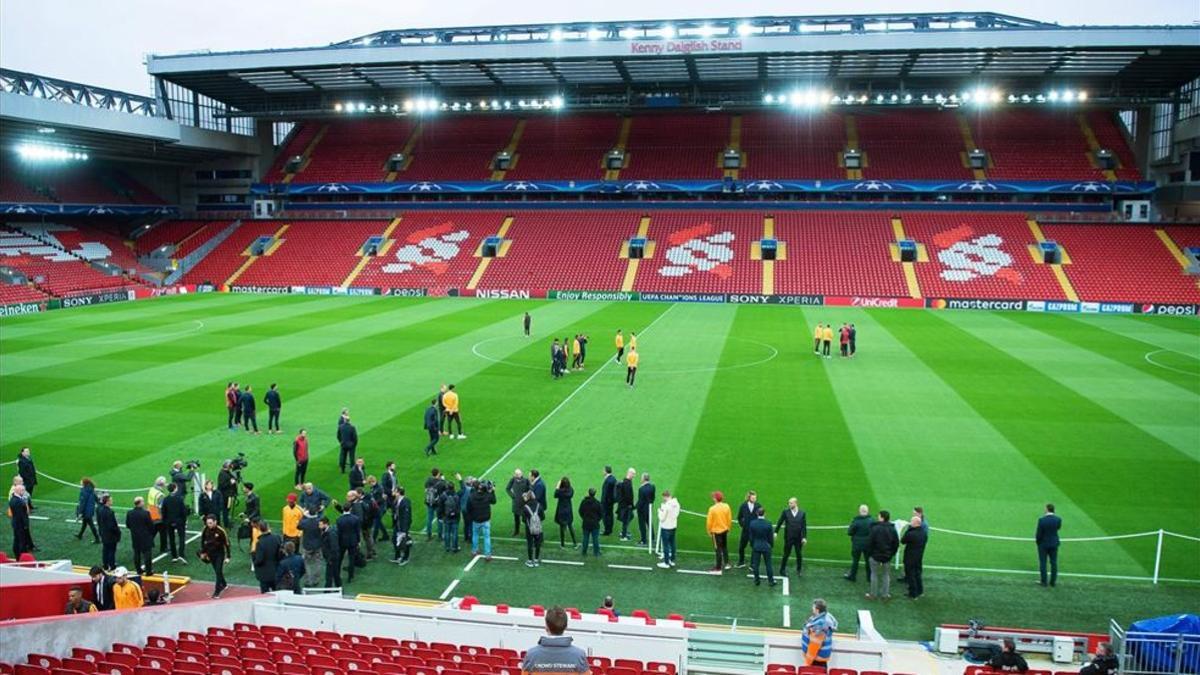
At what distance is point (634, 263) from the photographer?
59.2m

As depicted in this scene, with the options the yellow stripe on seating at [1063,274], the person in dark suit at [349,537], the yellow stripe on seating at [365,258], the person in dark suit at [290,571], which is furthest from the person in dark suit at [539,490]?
the yellow stripe on seating at [365,258]

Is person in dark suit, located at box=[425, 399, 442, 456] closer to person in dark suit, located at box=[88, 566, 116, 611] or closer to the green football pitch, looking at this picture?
the green football pitch

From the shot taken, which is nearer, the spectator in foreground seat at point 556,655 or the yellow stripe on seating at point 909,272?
the spectator in foreground seat at point 556,655

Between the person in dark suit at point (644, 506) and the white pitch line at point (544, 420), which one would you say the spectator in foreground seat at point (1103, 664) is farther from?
the white pitch line at point (544, 420)

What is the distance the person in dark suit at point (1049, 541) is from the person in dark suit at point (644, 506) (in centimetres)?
618

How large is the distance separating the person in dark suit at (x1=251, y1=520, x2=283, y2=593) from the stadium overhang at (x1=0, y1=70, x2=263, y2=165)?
43.0 metres

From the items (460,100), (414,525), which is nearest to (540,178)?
(460,100)

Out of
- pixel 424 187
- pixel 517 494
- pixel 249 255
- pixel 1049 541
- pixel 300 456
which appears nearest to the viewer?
pixel 1049 541

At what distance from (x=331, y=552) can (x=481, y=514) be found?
98.7 inches

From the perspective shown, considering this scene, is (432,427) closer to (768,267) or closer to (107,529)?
(107,529)

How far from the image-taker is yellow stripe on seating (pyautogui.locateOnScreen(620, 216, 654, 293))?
186ft

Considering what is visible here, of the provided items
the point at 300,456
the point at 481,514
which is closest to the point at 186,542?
the point at 300,456

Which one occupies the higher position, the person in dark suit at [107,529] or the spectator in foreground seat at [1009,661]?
the person in dark suit at [107,529]

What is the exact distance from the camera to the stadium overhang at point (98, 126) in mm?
46844
